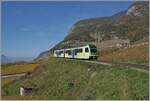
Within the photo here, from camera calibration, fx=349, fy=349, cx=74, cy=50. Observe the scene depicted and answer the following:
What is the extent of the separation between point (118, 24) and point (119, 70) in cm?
14838

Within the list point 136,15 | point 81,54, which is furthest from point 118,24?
point 81,54

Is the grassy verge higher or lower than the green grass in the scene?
higher

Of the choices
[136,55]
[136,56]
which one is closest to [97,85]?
[136,56]

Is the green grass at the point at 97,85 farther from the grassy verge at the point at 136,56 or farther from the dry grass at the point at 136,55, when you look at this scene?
the dry grass at the point at 136,55

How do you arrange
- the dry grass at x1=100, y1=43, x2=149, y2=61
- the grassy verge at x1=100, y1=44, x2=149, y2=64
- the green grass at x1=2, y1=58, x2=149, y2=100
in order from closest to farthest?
the green grass at x1=2, y1=58, x2=149, y2=100
the grassy verge at x1=100, y1=44, x2=149, y2=64
the dry grass at x1=100, y1=43, x2=149, y2=61

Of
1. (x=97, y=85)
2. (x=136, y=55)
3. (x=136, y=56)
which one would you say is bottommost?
(x=97, y=85)

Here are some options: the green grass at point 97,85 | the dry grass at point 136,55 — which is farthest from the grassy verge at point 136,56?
the green grass at point 97,85

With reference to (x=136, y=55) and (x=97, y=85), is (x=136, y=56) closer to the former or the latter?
(x=136, y=55)

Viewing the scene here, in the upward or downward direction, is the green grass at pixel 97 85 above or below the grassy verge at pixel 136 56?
below

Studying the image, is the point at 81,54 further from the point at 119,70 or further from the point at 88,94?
the point at 88,94

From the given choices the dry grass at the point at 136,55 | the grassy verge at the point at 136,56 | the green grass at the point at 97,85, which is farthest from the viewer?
the dry grass at the point at 136,55

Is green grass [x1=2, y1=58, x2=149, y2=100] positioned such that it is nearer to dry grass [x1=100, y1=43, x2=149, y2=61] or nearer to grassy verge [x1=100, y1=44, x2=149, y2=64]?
grassy verge [x1=100, y1=44, x2=149, y2=64]

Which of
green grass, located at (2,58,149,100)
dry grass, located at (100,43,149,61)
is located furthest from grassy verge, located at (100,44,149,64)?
green grass, located at (2,58,149,100)

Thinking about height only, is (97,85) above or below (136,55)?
below
